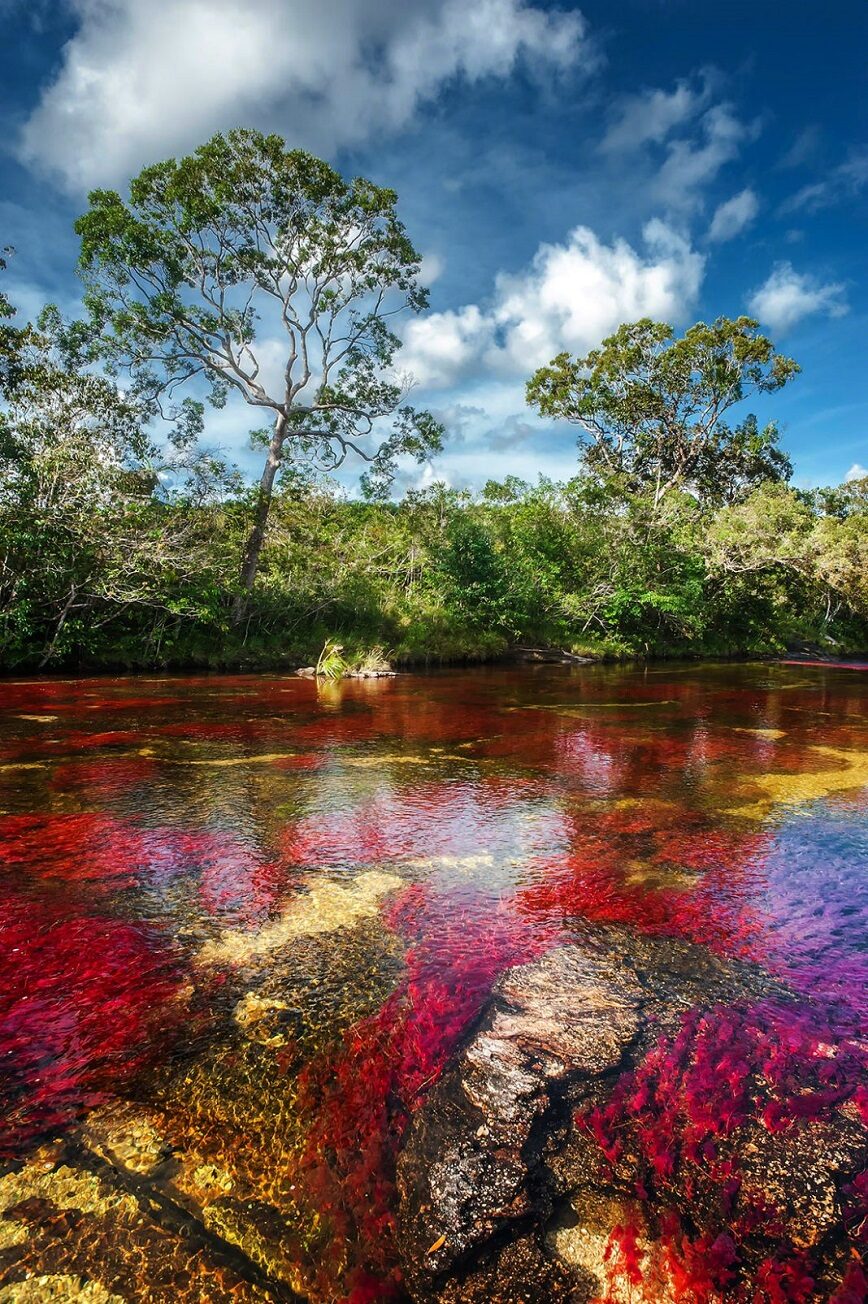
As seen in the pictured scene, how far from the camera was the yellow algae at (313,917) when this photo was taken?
3.17 m

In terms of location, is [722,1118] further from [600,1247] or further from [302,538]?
[302,538]

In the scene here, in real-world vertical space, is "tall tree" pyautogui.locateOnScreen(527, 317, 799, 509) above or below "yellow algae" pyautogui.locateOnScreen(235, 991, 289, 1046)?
above

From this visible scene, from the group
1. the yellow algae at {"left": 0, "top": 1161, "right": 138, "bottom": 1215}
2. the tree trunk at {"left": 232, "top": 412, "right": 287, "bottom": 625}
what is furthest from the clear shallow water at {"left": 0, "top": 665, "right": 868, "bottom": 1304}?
the tree trunk at {"left": 232, "top": 412, "right": 287, "bottom": 625}

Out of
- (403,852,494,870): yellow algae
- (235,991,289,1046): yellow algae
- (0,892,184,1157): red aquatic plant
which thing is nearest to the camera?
(0,892,184,1157): red aquatic plant

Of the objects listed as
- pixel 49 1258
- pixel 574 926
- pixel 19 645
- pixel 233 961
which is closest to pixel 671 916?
pixel 574 926

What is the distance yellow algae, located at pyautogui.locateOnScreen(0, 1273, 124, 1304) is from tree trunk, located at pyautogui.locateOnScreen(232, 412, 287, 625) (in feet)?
55.3

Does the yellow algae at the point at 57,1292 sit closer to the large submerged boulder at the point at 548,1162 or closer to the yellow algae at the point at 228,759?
the large submerged boulder at the point at 548,1162

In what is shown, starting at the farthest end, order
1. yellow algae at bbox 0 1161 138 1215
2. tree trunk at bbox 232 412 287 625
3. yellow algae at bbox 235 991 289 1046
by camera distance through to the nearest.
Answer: tree trunk at bbox 232 412 287 625 < yellow algae at bbox 235 991 289 1046 < yellow algae at bbox 0 1161 138 1215

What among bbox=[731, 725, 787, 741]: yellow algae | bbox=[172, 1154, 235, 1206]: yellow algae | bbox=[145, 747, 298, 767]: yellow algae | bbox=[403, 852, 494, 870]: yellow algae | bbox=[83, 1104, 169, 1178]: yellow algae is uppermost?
bbox=[731, 725, 787, 741]: yellow algae

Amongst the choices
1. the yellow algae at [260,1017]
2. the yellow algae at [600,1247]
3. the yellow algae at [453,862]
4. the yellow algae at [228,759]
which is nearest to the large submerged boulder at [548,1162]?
the yellow algae at [600,1247]

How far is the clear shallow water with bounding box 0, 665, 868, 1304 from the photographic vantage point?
1801mm

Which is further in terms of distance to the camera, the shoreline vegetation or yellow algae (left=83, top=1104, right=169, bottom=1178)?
the shoreline vegetation

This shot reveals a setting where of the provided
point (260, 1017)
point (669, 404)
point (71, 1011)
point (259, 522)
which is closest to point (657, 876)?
point (260, 1017)

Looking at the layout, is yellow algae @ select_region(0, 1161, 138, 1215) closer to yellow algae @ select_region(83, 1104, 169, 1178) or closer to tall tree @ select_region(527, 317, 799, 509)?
yellow algae @ select_region(83, 1104, 169, 1178)
